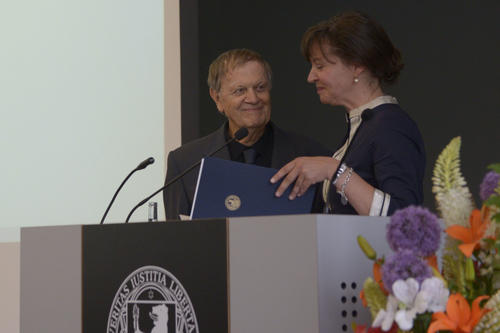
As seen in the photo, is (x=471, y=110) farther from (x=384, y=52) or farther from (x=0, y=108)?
(x=0, y=108)

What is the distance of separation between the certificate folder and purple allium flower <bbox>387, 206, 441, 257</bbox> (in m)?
0.91

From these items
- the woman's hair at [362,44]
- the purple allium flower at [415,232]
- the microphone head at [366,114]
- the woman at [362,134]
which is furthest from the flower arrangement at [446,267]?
the woman's hair at [362,44]

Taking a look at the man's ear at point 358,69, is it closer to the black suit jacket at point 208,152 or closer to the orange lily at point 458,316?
the black suit jacket at point 208,152

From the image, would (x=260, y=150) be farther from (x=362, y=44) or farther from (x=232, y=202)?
(x=232, y=202)

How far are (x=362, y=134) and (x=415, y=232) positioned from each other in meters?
1.29

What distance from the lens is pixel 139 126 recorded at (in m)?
4.03

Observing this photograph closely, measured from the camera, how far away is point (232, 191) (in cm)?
179

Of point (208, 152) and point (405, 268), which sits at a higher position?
point (208, 152)

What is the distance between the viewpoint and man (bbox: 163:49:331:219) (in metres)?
2.82

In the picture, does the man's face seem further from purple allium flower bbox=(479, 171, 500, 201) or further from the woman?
purple allium flower bbox=(479, 171, 500, 201)

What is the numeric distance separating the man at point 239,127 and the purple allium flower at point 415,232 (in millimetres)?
1910

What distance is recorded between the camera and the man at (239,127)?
282 cm

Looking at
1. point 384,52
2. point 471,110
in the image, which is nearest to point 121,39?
point 471,110

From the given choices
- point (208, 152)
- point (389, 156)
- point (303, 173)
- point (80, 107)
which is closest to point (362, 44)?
point (389, 156)
